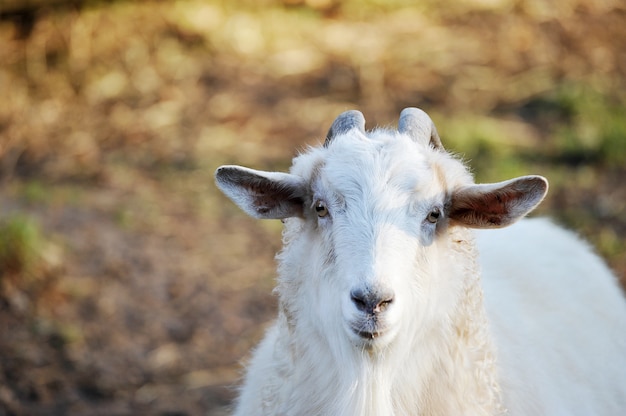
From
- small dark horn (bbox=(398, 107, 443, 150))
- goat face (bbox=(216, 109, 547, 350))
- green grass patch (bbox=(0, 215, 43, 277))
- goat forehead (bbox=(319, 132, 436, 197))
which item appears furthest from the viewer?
green grass patch (bbox=(0, 215, 43, 277))

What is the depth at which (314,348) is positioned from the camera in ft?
12.4

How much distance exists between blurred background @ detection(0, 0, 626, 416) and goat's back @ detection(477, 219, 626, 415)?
7.73 feet

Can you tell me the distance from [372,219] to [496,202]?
0.60 meters

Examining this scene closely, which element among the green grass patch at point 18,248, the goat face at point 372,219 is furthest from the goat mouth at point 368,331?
the green grass patch at point 18,248

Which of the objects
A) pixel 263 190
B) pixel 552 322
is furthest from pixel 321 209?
pixel 552 322

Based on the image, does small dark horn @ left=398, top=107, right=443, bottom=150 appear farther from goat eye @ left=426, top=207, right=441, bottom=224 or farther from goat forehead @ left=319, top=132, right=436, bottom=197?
goat eye @ left=426, top=207, right=441, bottom=224

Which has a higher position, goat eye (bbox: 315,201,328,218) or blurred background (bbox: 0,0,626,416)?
blurred background (bbox: 0,0,626,416)

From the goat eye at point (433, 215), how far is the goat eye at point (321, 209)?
42cm

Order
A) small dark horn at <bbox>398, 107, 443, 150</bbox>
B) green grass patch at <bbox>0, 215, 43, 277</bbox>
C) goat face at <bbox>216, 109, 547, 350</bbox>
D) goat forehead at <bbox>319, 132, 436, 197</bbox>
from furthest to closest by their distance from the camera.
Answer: green grass patch at <bbox>0, 215, 43, 277</bbox>, small dark horn at <bbox>398, 107, 443, 150</bbox>, goat forehead at <bbox>319, 132, 436, 197</bbox>, goat face at <bbox>216, 109, 547, 350</bbox>

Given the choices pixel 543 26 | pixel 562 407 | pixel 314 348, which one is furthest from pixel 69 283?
pixel 543 26

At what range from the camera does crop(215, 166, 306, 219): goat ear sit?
380cm

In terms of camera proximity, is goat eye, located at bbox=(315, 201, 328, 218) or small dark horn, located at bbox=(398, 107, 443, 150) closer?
goat eye, located at bbox=(315, 201, 328, 218)

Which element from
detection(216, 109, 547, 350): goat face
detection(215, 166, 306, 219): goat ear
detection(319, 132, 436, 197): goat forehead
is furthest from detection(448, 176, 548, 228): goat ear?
detection(215, 166, 306, 219): goat ear

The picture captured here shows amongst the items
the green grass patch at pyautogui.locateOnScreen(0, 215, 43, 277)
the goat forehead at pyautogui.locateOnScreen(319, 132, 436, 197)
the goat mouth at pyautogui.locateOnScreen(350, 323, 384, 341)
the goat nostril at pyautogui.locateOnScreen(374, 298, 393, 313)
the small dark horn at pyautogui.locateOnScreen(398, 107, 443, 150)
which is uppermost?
the green grass patch at pyautogui.locateOnScreen(0, 215, 43, 277)
